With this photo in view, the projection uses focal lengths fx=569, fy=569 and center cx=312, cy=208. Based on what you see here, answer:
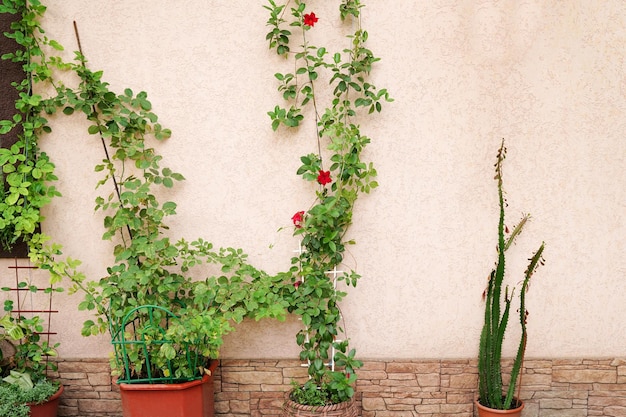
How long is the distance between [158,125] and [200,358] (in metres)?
1.43

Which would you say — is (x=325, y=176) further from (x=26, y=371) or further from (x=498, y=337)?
(x=26, y=371)

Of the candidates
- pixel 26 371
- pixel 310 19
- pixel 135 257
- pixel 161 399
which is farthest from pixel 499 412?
pixel 26 371

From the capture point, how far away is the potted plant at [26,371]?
3.27 metres

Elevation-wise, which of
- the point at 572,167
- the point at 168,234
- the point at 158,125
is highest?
the point at 158,125

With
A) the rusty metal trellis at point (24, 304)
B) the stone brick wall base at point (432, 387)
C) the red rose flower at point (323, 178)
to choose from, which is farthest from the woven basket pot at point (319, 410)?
the rusty metal trellis at point (24, 304)

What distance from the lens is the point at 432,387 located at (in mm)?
3584

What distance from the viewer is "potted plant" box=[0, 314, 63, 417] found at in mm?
3268

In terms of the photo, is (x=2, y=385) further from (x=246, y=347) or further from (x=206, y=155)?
(x=206, y=155)

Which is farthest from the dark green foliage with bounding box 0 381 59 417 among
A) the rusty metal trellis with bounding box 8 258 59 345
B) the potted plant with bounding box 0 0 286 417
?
the potted plant with bounding box 0 0 286 417

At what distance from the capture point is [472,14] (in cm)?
342

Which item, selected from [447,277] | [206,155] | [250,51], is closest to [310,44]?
[250,51]

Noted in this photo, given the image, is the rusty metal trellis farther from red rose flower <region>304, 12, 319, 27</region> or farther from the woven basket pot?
red rose flower <region>304, 12, 319, 27</region>

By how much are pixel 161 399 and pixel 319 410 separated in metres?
0.88

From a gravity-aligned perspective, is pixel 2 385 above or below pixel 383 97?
below
